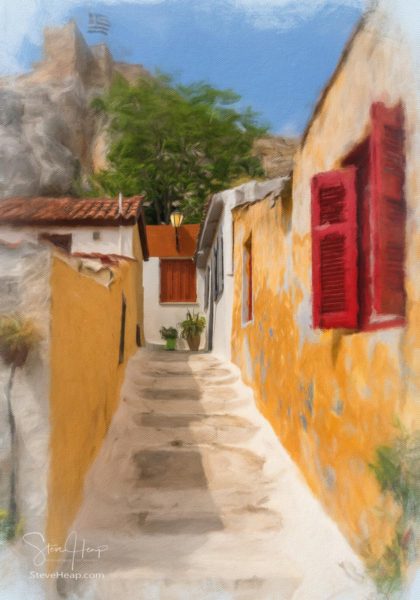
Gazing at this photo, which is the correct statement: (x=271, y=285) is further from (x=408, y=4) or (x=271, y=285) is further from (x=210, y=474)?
(x=408, y=4)

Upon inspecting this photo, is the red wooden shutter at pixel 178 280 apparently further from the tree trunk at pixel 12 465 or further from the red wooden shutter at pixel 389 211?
the red wooden shutter at pixel 389 211

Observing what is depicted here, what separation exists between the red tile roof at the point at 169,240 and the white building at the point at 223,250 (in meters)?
2.44

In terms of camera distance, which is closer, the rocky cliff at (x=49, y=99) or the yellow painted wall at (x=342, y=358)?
the yellow painted wall at (x=342, y=358)

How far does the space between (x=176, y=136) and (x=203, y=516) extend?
13.1 feet

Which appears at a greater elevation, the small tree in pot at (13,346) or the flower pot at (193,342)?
the small tree in pot at (13,346)

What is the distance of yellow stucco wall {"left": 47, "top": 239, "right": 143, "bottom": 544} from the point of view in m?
3.13

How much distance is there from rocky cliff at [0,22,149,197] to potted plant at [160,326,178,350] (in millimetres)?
7346

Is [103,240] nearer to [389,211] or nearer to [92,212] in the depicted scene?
[92,212]

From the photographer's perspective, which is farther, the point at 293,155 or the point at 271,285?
the point at 271,285

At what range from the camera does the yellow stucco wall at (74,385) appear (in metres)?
3.13

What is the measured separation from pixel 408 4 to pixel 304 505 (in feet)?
10.2

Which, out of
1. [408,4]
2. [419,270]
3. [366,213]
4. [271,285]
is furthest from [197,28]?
[271,285]

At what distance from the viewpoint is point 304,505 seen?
3811 millimetres

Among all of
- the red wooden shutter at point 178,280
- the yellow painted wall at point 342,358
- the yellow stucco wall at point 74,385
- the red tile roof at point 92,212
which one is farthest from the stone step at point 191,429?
the red wooden shutter at point 178,280
